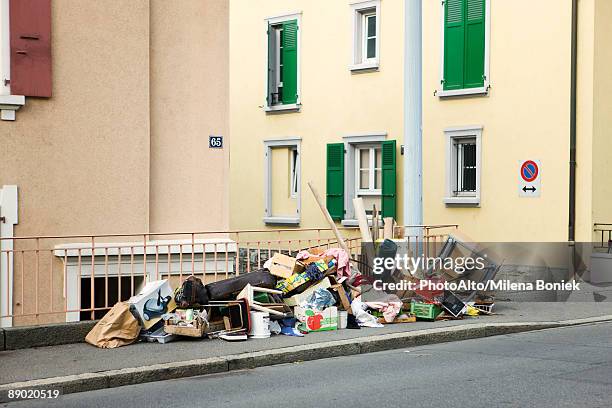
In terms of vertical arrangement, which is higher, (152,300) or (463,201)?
(463,201)

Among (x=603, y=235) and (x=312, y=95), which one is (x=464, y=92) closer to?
(x=603, y=235)

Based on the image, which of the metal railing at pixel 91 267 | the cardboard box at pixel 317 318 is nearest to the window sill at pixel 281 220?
the metal railing at pixel 91 267

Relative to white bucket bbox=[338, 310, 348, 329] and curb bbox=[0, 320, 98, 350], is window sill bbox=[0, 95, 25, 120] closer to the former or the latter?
curb bbox=[0, 320, 98, 350]

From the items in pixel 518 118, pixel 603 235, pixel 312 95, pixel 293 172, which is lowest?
pixel 603 235

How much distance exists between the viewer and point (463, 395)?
8094mm

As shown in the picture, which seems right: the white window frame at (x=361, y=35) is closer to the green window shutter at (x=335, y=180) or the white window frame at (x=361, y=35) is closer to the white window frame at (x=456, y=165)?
the green window shutter at (x=335, y=180)

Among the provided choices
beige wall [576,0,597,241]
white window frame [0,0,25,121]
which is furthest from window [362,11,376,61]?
white window frame [0,0,25,121]

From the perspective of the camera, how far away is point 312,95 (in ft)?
76.5

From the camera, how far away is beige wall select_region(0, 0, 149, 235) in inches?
459

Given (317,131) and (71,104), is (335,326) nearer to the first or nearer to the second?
(71,104)

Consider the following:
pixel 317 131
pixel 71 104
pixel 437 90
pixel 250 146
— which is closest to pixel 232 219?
pixel 250 146

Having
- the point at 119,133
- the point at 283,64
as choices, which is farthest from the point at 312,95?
the point at 119,133

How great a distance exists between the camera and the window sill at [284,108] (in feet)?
77.2

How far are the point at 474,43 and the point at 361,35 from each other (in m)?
3.47
